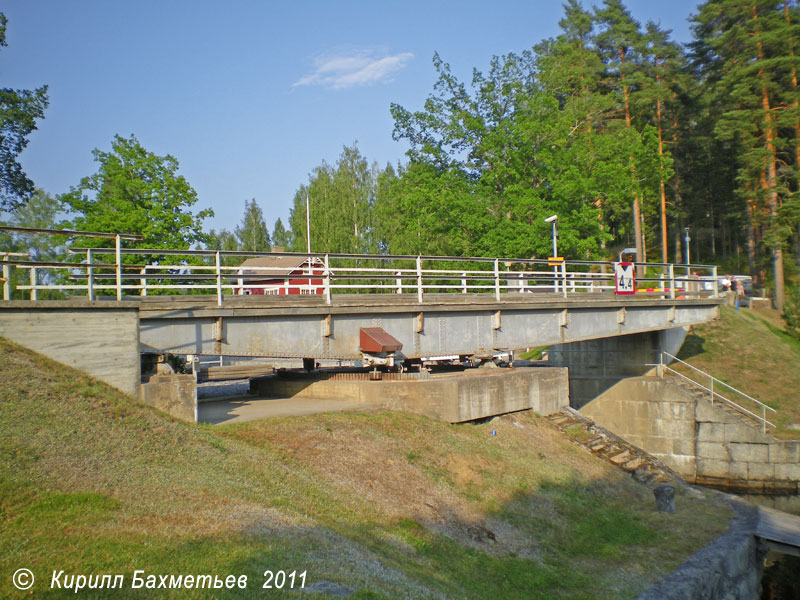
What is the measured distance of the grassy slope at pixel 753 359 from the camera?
25.1 m

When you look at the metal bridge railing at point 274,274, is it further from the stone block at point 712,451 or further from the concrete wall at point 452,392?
the stone block at point 712,451

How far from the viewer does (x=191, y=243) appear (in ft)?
97.1

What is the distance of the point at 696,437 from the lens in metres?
23.2

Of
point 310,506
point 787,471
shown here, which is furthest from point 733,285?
point 310,506

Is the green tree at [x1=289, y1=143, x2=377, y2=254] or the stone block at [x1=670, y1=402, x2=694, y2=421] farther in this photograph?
the green tree at [x1=289, y1=143, x2=377, y2=254]

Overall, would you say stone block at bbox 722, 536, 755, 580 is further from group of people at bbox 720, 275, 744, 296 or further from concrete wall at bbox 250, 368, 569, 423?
group of people at bbox 720, 275, 744, 296

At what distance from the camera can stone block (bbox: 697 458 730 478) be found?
22.4m

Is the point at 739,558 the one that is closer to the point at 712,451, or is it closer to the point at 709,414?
the point at 712,451

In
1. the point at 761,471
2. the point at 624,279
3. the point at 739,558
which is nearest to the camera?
the point at 739,558

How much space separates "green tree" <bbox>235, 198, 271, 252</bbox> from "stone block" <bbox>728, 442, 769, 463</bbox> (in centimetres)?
5345

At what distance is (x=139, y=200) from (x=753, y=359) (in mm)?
28305

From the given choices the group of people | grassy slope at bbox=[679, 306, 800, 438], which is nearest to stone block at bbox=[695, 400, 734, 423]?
grassy slope at bbox=[679, 306, 800, 438]

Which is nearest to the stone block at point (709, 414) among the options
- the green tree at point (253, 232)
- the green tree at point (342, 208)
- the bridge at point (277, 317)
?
the bridge at point (277, 317)

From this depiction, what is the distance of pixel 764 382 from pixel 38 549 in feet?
90.6
